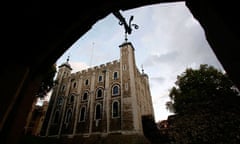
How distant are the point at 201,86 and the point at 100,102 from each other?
626 inches

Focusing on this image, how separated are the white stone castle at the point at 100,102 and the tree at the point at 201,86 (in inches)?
239

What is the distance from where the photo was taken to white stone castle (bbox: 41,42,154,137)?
17047 mm

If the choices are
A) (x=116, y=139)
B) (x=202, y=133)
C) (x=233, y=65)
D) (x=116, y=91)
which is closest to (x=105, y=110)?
(x=116, y=91)

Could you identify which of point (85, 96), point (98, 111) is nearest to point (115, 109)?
point (98, 111)

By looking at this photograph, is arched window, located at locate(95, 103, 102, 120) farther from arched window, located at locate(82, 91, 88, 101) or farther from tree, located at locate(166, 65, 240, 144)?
tree, located at locate(166, 65, 240, 144)

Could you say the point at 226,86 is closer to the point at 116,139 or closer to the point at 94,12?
the point at 116,139

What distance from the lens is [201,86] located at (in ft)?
61.8

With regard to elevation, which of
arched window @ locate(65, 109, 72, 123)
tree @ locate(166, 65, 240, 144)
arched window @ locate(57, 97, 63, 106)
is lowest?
tree @ locate(166, 65, 240, 144)

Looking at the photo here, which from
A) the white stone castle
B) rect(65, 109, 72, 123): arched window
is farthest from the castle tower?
rect(65, 109, 72, 123): arched window

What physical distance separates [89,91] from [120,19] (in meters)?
20.9

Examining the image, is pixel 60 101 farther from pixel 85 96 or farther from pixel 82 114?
pixel 82 114

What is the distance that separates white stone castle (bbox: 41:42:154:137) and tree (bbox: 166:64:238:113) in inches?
239

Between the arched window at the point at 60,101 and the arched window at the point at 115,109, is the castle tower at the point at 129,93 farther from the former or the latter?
the arched window at the point at 60,101

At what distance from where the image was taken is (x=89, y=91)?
22.1 meters
